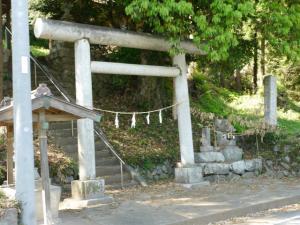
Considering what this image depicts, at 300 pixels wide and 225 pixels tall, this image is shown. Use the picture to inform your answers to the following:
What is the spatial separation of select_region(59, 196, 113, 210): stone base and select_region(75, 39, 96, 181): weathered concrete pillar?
514 mm

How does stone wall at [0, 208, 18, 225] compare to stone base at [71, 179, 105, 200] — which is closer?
stone wall at [0, 208, 18, 225]

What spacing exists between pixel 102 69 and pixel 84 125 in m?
1.48

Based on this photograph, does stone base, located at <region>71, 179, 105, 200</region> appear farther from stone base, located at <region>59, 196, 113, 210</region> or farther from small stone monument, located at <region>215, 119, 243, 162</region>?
small stone monument, located at <region>215, 119, 243, 162</region>

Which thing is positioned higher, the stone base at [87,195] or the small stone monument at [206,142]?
the small stone monument at [206,142]

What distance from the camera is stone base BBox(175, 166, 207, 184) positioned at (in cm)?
1279

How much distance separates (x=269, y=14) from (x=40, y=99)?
7365mm

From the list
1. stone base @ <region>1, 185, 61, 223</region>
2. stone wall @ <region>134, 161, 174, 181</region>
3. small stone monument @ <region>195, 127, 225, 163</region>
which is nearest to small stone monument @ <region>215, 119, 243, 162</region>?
small stone monument @ <region>195, 127, 225, 163</region>

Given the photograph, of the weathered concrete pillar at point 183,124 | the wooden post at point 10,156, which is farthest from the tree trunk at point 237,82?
the wooden post at point 10,156

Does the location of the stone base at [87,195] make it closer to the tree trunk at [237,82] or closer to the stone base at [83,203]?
the stone base at [83,203]

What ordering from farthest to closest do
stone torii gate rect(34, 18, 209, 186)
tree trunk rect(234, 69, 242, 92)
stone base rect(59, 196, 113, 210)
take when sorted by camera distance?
tree trunk rect(234, 69, 242, 92), stone torii gate rect(34, 18, 209, 186), stone base rect(59, 196, 113, 210)

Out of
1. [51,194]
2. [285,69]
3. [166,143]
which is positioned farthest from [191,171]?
[285,69]

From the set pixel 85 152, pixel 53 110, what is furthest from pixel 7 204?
pixel 85 152

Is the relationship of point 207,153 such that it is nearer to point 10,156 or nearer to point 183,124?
point 183,124

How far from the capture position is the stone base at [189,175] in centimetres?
1279
